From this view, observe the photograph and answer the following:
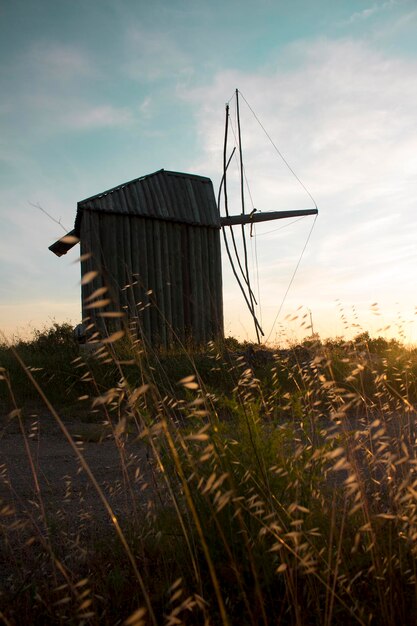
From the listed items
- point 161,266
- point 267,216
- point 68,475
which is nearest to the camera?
point 68,475

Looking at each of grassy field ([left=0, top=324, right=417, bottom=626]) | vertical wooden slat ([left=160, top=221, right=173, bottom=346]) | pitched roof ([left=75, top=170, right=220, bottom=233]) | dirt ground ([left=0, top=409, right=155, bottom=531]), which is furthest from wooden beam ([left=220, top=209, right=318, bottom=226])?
grassy field ([left=0, top=324, right=417, bottom=626])

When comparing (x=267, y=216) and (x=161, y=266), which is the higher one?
(x=267, y=216)

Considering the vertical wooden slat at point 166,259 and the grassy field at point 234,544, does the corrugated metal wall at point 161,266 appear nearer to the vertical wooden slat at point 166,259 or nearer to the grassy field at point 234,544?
the vertical wooden slat at point 166,259

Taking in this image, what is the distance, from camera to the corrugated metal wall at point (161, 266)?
37.8ft

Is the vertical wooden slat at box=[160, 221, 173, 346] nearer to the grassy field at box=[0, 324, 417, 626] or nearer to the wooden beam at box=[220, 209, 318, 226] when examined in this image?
the wooden beam at box=[220, 209, 318, 226]

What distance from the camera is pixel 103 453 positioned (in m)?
5.63

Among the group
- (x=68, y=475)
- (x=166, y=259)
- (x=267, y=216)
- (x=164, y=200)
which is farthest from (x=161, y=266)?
(x=68, y=475)

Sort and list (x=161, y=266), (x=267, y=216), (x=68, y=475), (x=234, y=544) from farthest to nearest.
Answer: (x=267, y=216)
(x=161, y=266)
(x=68, y=475)
(x=234, y=544)

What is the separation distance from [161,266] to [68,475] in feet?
26.2

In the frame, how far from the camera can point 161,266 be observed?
1212cm

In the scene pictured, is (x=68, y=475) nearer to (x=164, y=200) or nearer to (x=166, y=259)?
(x=166, y=259)

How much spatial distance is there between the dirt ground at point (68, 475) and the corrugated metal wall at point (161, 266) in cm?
432

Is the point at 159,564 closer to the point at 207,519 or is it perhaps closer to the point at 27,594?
the point at 207,519

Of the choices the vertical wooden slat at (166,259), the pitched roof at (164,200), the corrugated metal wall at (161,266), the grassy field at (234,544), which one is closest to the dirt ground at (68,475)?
the grassy field at (234,544)
